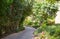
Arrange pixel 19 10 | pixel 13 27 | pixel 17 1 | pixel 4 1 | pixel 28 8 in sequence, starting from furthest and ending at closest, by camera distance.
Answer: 1. pixel 28 8
2. pixel 13 27
3. pixel 19 10
4. pixel 17 1
5. pixel 4 1

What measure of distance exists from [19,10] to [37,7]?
29.6 feet

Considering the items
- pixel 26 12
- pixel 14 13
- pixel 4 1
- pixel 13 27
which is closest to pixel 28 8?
pixel 26 12

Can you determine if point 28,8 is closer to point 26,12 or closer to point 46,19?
point 26,12

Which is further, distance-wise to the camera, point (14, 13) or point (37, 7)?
point (37, 7)

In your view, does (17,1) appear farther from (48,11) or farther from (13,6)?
(48,11)

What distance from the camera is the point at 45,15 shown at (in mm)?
28953

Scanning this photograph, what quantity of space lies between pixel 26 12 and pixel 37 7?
14.4 ft

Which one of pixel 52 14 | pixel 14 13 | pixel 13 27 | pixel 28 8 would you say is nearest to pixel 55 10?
pixel 52 14

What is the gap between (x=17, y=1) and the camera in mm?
19078

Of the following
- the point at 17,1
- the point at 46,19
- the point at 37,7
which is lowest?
the point at 46,19

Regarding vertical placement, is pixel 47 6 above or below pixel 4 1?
below

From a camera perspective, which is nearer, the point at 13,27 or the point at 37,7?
the point at 13,27

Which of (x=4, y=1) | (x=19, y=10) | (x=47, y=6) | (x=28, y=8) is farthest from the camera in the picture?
(x=47, y=6)

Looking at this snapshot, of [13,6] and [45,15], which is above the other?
[13,6]
